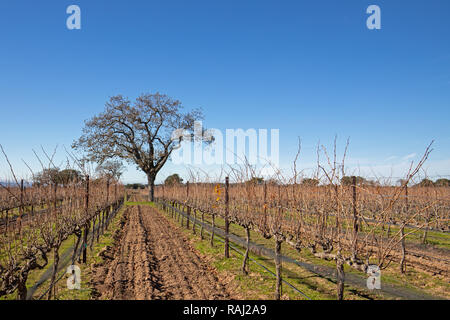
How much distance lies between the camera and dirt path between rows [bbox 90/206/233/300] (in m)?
5.38

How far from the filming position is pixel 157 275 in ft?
21.6

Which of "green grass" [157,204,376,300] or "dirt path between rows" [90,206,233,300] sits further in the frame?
"dirt path between rows" [90,206,233,300]

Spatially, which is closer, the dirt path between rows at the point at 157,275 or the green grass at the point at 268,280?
the green grass at the point at 268,280

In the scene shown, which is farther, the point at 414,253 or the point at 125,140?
the point at 125,140

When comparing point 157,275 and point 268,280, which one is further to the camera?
point 157,275

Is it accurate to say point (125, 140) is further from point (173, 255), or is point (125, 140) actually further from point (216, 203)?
point (173, 255)

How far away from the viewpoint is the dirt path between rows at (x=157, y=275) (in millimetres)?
Result: 5379

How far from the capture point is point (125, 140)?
28.5 m
